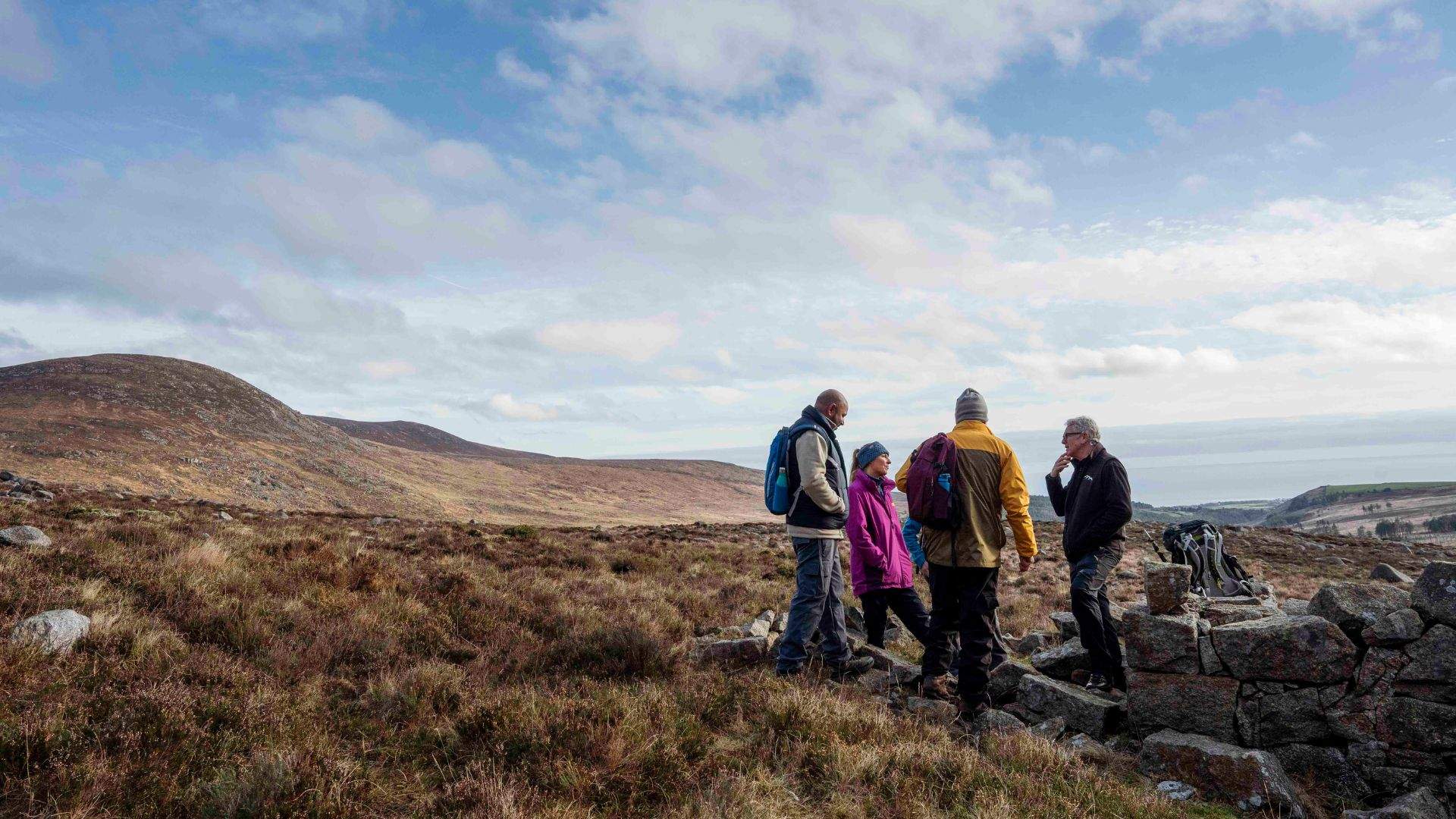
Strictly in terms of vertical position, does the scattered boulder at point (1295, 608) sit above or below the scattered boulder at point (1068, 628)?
above

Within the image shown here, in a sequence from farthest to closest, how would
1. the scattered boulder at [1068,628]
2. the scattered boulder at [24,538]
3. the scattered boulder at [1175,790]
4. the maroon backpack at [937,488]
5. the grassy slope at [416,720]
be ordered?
the scattered boulder at [24,538] < the scattered boulder at [1068,628] < the maroon backpack at [937,488] < the scattered boulder at [1175,790] < the grassy slope at [416,720]

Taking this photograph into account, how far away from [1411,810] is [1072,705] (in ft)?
6.40

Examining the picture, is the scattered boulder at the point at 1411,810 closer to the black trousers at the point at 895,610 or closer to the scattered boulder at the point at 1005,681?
A: the scattered boulder at the point at 1005,681

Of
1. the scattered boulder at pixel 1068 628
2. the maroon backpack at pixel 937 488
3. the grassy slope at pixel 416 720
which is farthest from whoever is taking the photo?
the scattered boulder at pixel 1068 628

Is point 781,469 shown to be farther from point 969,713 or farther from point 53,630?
point 53,630

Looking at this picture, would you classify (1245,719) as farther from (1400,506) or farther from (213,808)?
(1400,506)

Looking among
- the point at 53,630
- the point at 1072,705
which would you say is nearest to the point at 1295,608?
the point at 1072,705

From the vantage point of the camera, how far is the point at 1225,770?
4.38m

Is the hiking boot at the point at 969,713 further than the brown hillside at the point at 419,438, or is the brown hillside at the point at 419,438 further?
the brown hillside at the point at 419,438

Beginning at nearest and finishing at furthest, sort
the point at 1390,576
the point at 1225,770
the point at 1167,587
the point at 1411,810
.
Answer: the point at 1411,810 < the point at 1225,770 < the point at 1167,587 < the point at 1390,576

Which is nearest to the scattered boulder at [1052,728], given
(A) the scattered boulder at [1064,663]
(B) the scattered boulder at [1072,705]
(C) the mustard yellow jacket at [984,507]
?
(B) the scattered boulder at [1072,705]

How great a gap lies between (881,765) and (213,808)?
362cm

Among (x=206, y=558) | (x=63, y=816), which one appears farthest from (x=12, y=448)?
(x=63, y=816)

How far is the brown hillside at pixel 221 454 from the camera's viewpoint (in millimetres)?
35562
